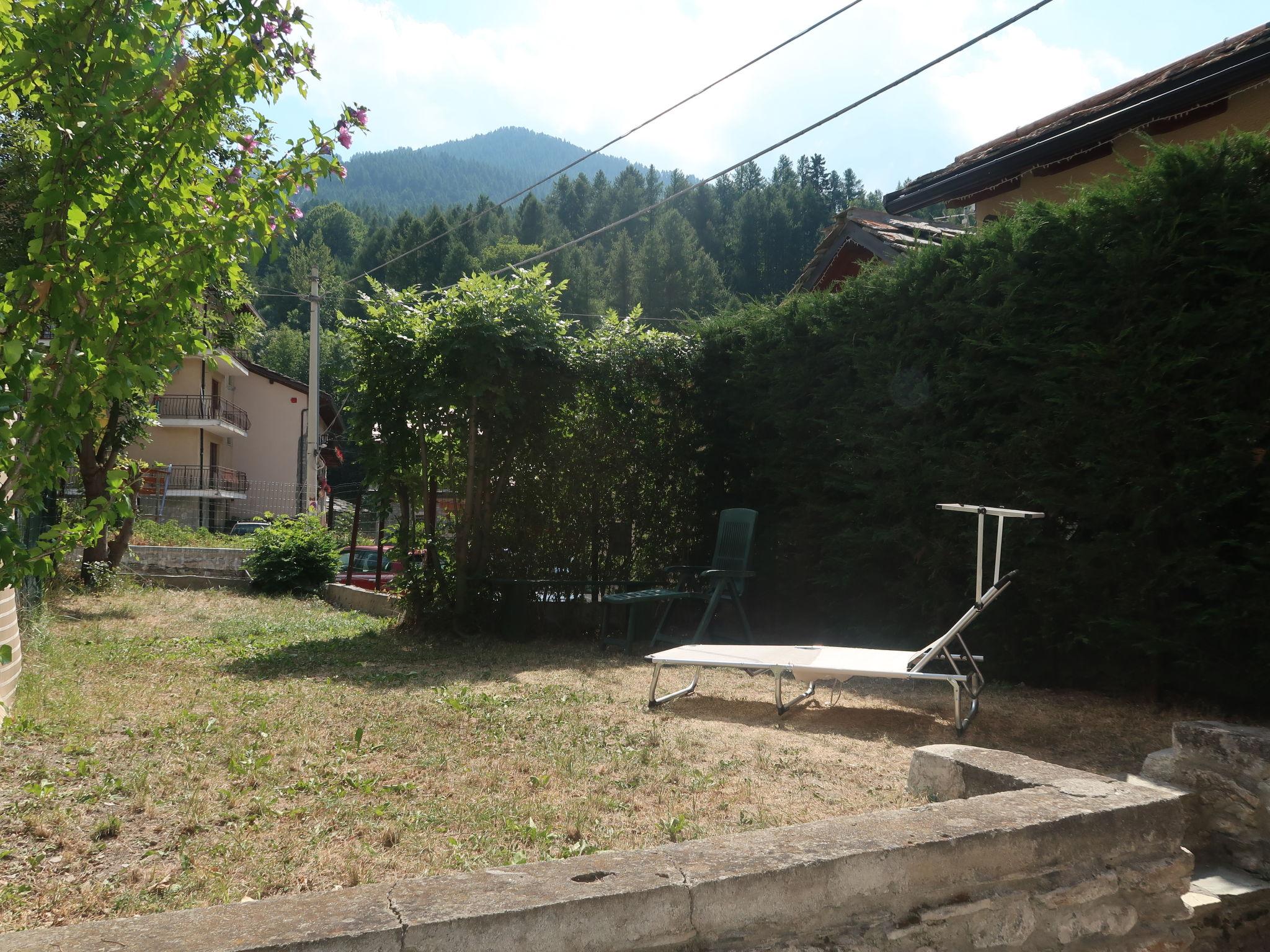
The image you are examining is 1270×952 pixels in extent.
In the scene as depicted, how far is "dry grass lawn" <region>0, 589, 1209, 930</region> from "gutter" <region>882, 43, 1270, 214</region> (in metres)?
5.05

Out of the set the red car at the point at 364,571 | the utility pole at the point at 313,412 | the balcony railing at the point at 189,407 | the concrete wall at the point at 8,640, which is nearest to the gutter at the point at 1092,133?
the concrete wall at the point at 8,640

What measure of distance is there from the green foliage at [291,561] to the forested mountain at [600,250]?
34076 millimetres

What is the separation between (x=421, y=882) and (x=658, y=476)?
740 centimetres

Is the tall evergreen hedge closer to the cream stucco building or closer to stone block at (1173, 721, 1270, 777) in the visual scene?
stone block at (1173, 721, 1270, 777)

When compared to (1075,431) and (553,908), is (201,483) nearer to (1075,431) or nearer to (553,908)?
(1075,431)

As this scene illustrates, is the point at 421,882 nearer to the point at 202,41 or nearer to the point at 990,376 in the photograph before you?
the point at 202,41

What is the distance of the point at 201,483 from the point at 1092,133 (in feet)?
116

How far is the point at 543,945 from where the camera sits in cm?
206

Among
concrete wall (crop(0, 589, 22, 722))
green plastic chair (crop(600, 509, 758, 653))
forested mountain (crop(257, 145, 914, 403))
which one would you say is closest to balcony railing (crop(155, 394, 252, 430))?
forested mountain (crop(257, 145, 914, 403))

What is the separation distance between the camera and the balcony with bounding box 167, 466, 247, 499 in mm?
35844

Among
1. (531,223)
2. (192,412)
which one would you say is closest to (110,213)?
(192,412)

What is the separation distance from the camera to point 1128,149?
893 cm

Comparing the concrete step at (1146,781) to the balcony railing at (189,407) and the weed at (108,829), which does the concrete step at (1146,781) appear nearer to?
the weed at (108,829)

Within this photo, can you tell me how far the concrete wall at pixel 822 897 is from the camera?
194cm
